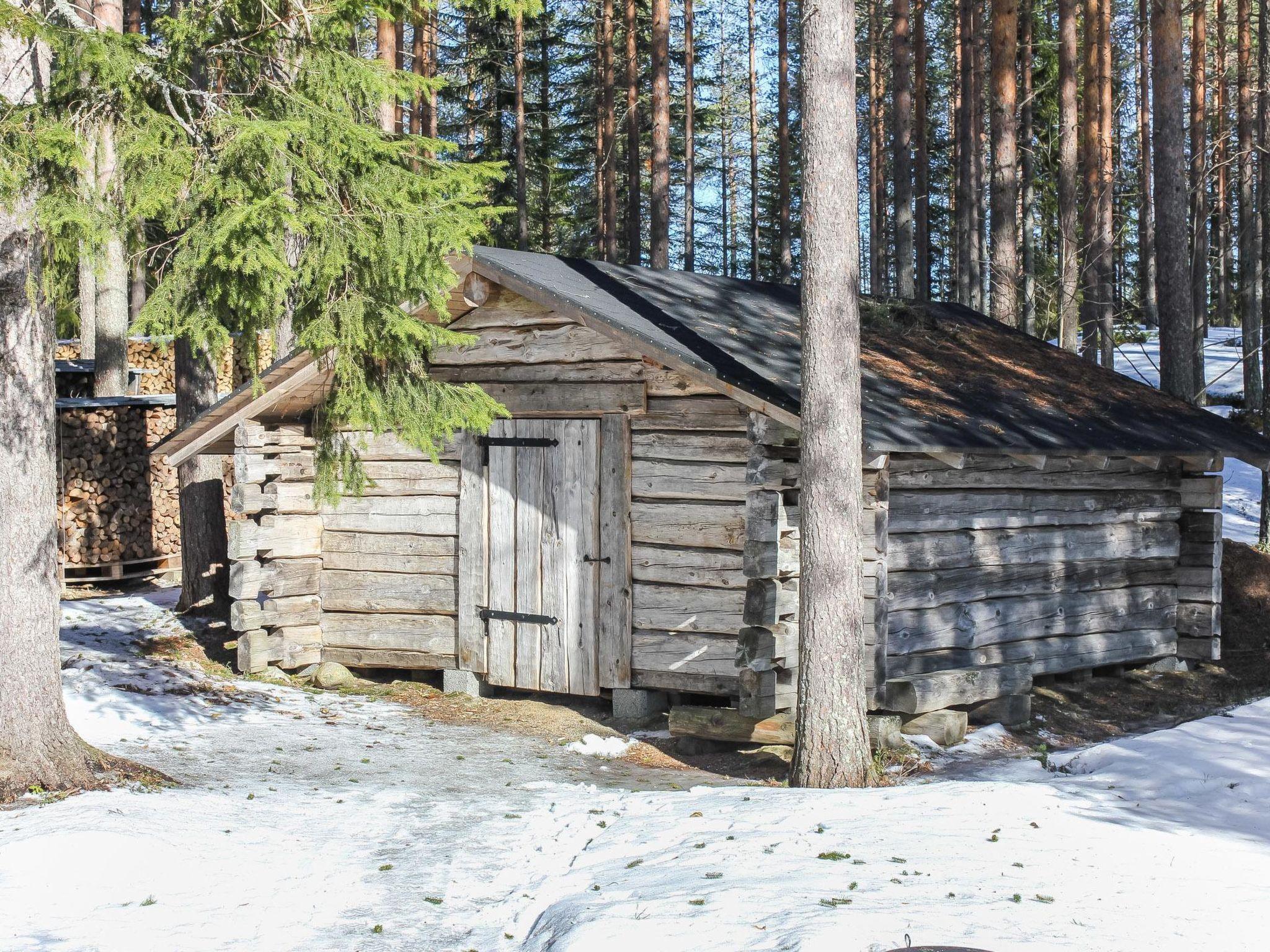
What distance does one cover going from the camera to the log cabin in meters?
9.39

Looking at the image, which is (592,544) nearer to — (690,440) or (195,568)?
(690,440)

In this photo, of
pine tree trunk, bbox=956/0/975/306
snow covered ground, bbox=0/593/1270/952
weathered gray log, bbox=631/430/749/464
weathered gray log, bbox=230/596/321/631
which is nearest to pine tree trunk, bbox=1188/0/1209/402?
pine tree trunk, bbox=956/0/975/306

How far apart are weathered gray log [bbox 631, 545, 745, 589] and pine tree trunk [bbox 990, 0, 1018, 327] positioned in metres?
9.17

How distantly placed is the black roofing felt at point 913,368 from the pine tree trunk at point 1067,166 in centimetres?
468

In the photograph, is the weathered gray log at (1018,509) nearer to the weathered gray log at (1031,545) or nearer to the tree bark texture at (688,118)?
the weathered gray log at (1031,545)

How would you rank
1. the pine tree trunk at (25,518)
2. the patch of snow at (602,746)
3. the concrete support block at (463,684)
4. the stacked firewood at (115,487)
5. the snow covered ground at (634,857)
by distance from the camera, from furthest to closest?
the stacked firewood at (115,487)
the concrete support block at (463,684)
the patch of snow at (602,746)
the pine tree trunk at (25,518)
the snow covered ground at (634,857)

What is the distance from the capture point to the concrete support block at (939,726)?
9.16 metres

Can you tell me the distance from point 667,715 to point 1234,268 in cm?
3665

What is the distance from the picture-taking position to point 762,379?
9.03 metres

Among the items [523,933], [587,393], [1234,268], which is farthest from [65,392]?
[1234,268]

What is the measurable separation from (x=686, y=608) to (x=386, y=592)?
3265 mm

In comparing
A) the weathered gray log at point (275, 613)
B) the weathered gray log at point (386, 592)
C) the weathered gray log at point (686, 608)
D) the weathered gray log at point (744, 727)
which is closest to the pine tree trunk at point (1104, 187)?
the weathered gray log at point (686, 608)

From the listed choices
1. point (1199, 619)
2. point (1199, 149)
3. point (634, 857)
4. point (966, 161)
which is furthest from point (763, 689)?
point (1199, 149)

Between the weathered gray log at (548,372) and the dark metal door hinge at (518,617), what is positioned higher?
the weathered gray log at (548,372)
